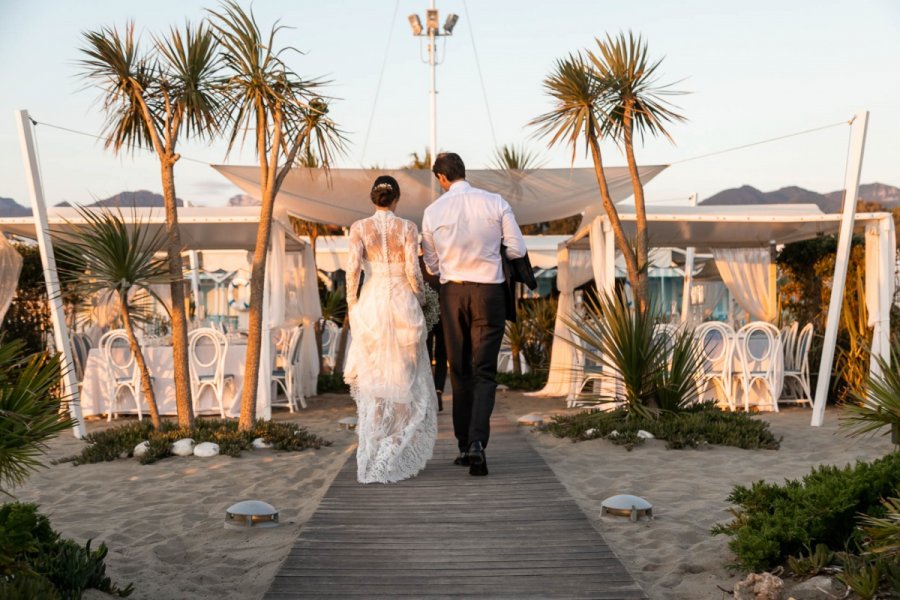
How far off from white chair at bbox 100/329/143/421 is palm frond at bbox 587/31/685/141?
18.4 feet

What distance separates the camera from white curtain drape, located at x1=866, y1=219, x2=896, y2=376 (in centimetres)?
902

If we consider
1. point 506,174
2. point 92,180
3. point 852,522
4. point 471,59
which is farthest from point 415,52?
point 852,522

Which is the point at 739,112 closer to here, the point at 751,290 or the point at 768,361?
the point at 751,290

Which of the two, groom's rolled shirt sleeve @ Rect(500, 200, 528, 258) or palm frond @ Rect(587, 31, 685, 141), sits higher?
palm frond @ Rect(587, 31, 685, 141)

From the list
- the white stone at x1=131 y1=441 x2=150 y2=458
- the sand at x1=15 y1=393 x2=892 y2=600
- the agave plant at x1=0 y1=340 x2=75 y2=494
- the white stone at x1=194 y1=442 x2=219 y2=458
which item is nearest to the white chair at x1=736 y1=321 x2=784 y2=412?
the sand at x1=15 y1=393 x2=892 y2=600

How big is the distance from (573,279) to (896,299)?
375 centimetres

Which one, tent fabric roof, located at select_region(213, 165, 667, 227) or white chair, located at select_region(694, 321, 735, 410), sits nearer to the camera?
tent fabric roof, located at select_region(213, 165, 667, 227)

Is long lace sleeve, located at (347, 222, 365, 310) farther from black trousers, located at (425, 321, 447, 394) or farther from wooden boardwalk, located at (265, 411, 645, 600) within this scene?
black trousers, located at (425, 321, 447, 394)

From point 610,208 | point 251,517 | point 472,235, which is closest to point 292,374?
point 610,208

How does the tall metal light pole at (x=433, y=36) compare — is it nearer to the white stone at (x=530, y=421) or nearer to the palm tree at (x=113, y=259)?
the white stone at (x=530, y=421)

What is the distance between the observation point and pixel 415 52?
24.2 meters

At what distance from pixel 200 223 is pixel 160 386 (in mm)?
1869

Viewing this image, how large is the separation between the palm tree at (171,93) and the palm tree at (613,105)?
340cm

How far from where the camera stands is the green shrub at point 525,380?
12211 millimetres
